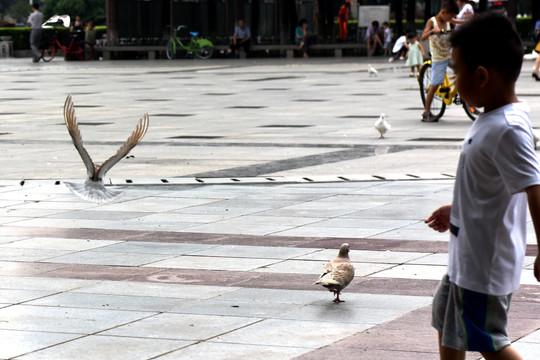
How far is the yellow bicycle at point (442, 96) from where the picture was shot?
16.1 metres

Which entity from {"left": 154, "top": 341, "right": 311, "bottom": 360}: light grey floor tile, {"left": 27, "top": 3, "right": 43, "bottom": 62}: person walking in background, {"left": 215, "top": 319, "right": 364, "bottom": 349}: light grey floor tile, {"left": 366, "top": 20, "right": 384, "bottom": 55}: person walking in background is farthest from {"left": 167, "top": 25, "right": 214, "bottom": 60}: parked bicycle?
{"left": 154, "top": 341, "right": 311, "bottom": 360}: light grey floor tile

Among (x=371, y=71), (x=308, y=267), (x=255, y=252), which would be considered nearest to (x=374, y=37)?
(x=371, y=71)

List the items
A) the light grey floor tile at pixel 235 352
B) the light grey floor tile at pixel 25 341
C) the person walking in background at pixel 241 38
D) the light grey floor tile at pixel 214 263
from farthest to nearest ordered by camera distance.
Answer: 1. the person walking in background at pixel 241 38
2. the light grey floor tile at pixel 214 263
3. the light grey floor tile at pixel 25 341
4. the light grey floor tile at pixel 235 352

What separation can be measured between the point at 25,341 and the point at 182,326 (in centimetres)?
72

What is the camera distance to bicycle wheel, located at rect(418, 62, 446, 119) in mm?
16641

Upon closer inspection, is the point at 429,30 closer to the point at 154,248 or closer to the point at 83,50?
the point at 154,248

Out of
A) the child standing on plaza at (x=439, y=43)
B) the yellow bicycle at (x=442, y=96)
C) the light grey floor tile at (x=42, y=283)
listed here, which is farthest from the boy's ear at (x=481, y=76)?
the child standing on plaza at (x=439, y=43)

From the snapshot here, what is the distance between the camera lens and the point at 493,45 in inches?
137

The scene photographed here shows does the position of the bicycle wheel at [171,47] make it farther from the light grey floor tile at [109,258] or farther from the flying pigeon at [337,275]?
the flying pigeon at [337,275]

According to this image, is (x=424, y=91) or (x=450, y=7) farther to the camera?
(x=424, y=91)

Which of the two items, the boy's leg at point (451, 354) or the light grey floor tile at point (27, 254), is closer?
the boy's leg at point (451, 354)

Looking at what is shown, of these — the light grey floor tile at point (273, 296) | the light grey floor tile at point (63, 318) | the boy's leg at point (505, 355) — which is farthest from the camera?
the light grey floor tile at point (273, 296)

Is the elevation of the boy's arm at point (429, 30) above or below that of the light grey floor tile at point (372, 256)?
above

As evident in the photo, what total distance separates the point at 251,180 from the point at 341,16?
35.7 meters
